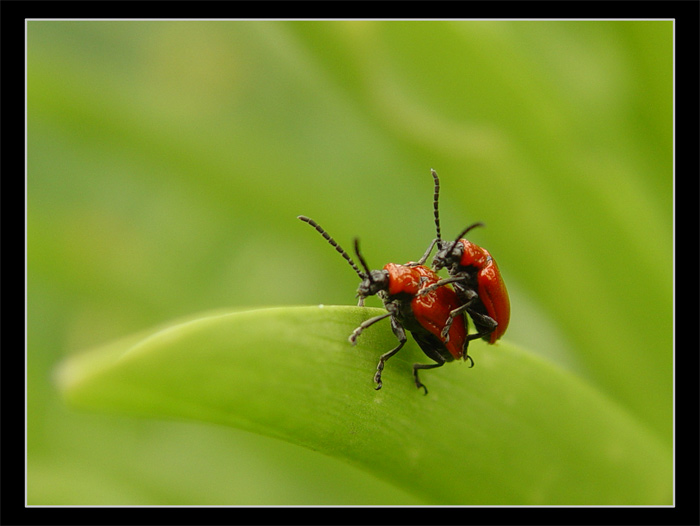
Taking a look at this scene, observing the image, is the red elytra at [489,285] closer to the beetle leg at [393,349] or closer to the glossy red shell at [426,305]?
the glossy red shell at [426,305]

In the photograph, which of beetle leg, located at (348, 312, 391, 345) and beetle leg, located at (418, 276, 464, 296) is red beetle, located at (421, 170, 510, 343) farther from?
beetle leg, located at (348, 312, 391, 345)

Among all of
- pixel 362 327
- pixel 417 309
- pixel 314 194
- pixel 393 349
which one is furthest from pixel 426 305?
pixel 314 194

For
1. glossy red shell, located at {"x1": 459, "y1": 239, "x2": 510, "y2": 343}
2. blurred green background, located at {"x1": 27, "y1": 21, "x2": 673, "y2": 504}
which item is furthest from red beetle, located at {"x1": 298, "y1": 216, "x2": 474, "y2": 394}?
blurred green background, located at {"x1": 27, "y1": 21, "x2": 673, "y2": 504}

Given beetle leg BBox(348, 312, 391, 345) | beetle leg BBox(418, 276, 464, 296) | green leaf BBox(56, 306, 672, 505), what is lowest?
green leaf BBox(56, 306, 672, 505)

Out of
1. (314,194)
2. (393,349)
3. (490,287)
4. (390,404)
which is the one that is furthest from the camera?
(314,194)

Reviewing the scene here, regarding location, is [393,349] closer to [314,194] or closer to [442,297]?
[442,297]

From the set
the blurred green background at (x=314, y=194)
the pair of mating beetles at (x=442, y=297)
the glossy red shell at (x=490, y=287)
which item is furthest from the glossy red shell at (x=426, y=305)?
the blurred green background at (x=314, y=194)
